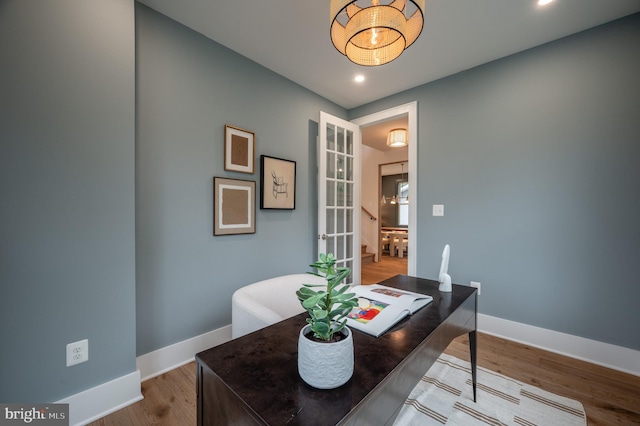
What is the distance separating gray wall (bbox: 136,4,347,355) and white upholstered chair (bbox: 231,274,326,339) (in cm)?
73

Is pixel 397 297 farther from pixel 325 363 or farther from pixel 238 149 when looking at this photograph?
pixel 238 149

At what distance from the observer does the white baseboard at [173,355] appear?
172cm

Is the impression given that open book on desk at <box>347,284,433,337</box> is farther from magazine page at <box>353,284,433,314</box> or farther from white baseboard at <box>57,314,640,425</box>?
white baseboard at <box>57,314,640,425</box>

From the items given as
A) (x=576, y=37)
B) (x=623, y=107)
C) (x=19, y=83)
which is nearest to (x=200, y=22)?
(x=19, y=83)

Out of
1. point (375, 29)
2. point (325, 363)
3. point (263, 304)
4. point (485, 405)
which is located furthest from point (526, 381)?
point (375, 29)

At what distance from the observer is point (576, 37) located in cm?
198

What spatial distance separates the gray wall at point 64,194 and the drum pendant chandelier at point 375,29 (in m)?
1.26

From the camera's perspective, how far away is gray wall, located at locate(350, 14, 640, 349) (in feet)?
5.99

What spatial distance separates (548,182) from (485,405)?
5.87 feet

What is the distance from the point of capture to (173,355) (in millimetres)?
1854

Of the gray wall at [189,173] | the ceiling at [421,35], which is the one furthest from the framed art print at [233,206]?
the ceiling at [421,35]

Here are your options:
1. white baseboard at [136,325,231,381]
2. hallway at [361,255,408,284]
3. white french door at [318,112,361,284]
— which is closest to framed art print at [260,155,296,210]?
white french door at [318,112,361,284]

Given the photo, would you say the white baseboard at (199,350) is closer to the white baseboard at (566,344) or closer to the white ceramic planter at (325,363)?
the white baseboard at (566,344)

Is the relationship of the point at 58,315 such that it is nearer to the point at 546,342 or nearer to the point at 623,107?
the point at 546,342
